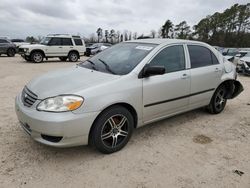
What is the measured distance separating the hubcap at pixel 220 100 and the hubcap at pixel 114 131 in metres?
2.57

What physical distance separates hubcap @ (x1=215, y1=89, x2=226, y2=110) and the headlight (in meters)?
3.31

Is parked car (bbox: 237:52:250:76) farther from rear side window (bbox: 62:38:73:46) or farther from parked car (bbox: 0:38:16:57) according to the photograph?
parked car (bbox: 0:38:16:57)

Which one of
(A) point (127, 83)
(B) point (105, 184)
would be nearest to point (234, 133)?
(A) point (127, 83)

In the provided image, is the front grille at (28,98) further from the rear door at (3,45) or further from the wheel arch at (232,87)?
the rear door at (3,45)

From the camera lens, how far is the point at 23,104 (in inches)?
128

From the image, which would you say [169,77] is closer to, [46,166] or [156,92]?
[156,92]

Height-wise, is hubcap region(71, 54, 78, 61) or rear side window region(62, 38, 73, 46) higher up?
rear side window region(62, 38, 73, 46)

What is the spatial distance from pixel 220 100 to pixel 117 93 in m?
2.96

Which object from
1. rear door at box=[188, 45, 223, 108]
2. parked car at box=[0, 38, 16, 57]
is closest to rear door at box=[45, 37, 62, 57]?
parked car at box=[0, 38, 16, 57]

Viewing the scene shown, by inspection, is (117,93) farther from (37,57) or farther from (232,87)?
(37,57)

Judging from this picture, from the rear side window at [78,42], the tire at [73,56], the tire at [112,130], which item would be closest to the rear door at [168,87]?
the tire at [112,130]

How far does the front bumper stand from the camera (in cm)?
282

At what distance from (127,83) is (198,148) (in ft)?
4.81

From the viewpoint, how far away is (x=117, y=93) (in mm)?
3191
